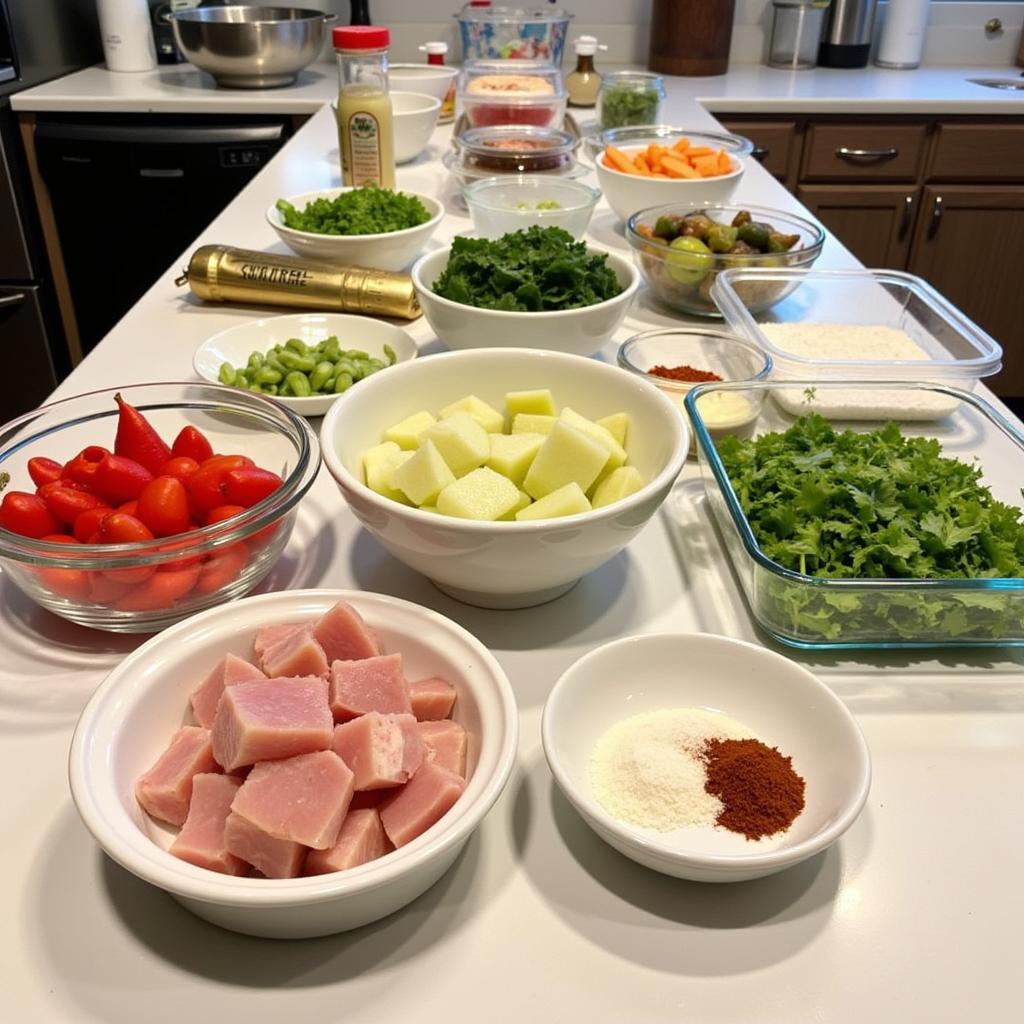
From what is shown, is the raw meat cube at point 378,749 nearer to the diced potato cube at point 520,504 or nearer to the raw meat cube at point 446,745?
the raw meat cube at point 446,745

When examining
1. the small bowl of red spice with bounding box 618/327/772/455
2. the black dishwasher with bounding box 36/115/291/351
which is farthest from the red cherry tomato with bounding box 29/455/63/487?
the black dishwasher with bounding box 36/115/291/351

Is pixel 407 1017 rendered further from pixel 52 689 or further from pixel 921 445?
pixel 921 445

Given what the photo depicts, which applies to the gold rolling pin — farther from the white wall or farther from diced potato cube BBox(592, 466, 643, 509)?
the white wall

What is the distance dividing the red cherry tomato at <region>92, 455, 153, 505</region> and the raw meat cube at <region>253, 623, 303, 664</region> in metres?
0.22

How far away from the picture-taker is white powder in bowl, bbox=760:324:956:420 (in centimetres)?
118

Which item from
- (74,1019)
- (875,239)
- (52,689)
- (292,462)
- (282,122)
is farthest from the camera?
(875,239)

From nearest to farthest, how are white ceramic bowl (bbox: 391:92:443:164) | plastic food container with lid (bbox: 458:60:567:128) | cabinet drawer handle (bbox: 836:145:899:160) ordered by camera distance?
white ceramic bowl (bbox: 391:92:443:164), plastic food container with lid (bbox: 458:60:567:128), cabinet drawer handle (bbox: 836:145:899:160)

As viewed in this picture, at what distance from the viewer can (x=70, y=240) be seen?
2.92 meters

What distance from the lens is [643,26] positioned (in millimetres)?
3602

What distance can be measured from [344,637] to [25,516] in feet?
1.09

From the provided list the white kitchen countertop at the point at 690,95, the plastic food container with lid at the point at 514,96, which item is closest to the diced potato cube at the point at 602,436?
the plastic food container with lid at the point at 514,96

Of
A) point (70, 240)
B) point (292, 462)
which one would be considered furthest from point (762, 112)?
point (292, 462)

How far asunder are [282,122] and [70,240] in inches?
30.3

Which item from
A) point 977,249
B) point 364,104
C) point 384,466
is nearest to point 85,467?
point 384,466
